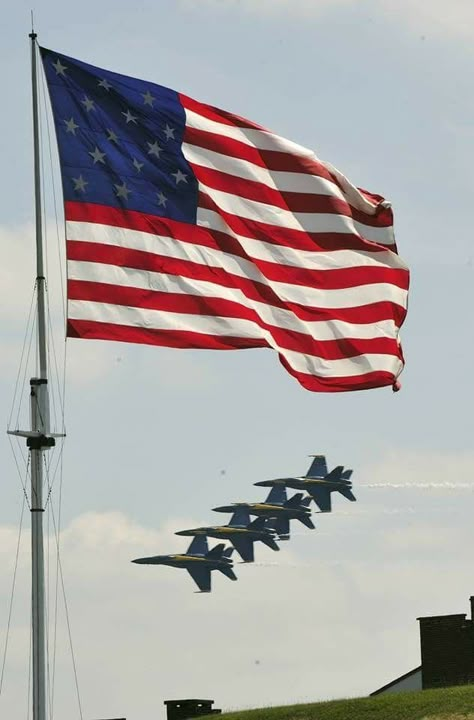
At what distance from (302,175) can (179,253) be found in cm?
279

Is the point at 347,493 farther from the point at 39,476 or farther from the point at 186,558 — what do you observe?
the point at 39,476

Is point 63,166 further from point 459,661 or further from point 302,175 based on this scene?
point 459,661

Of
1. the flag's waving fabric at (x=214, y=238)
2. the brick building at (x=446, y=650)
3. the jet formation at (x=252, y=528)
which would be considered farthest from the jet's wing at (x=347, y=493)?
the flag's waving fabric at (x=214, y=238)

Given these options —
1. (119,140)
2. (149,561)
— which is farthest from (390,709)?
(149,561)

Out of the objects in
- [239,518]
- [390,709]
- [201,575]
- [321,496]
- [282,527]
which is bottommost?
[390,709]

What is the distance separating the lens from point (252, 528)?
117 metres

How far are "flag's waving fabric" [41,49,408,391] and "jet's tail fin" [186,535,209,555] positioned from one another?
98.9 m

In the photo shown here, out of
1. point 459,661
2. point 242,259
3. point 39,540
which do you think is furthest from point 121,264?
point 459,661

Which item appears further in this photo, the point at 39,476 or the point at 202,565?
the point at 202,565

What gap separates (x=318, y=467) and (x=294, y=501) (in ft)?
42.0

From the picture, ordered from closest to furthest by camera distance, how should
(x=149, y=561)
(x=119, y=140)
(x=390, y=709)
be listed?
(x=119, y=140)
(x=390, y=709)
(x=149, y=561)

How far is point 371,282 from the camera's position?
22.7m

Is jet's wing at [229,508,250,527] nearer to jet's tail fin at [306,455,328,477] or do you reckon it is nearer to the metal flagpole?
jet's tail fin at [306,455,328,477]

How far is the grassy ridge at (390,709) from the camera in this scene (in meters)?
35.4
